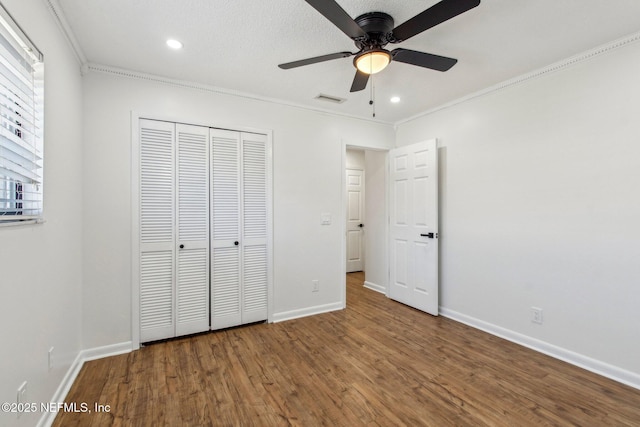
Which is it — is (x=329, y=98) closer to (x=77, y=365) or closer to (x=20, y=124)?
(x=20, y=124)

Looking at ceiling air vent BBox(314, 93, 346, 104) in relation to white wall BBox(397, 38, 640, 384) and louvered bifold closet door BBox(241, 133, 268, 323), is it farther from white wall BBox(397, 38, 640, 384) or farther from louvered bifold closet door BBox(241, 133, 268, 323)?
white wall BBox(397, 38, 640, 384)

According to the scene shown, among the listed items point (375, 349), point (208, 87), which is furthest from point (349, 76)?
point (375, 349)

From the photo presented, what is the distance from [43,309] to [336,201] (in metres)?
2.83

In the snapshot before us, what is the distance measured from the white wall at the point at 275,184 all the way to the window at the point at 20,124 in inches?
37.1

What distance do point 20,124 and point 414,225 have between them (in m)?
3.62

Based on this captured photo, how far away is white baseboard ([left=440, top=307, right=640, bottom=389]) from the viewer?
218 cm

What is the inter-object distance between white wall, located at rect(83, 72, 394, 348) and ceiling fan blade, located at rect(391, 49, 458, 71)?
169cm

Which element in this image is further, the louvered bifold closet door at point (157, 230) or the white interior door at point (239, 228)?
the white interior door at point (239, 228)

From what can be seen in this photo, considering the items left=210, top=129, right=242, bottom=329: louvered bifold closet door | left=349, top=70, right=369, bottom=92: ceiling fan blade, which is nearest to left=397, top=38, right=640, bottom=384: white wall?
left=349, top=70, right=369, bottom=92: ceiling fan blade

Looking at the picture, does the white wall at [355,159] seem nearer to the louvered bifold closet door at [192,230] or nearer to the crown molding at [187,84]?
the crown molding at [187,84]

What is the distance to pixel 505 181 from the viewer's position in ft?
9.70

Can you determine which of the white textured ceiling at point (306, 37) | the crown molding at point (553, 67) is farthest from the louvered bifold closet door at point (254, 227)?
the crown molding at point (553, 67)

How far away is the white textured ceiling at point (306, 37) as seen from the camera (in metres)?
1.85

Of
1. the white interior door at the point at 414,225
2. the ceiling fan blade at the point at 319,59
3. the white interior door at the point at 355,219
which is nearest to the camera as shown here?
the ceiling fan blade at the point at 319,59
